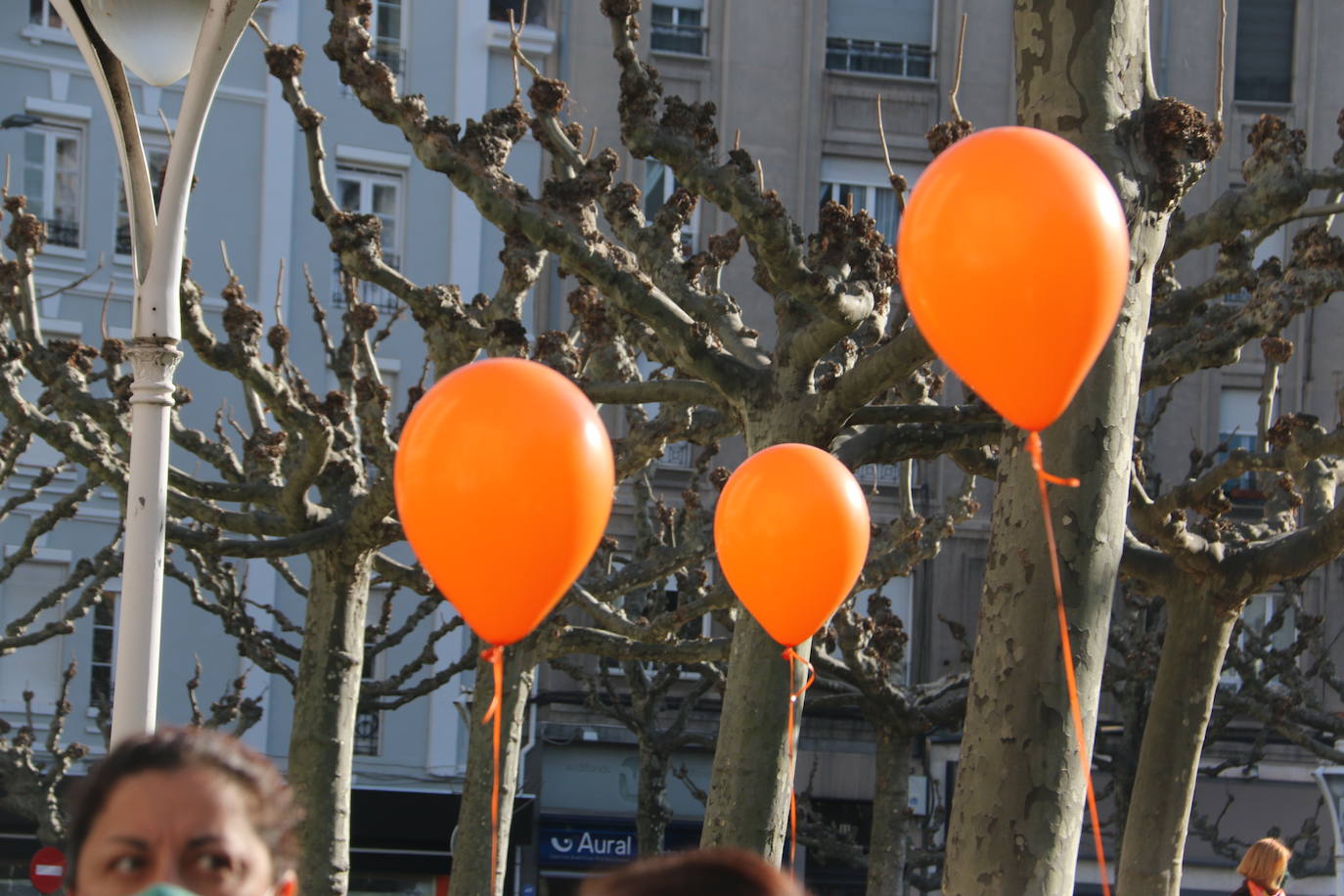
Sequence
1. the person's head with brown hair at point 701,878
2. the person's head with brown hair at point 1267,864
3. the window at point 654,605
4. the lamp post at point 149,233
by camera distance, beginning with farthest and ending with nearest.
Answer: the window at point 654,605, the person's head with brown hair at point 1267,864, the lamp post at point 149,233, the person's head with brown hair at point 701,878

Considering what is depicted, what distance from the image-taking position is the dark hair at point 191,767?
226cm

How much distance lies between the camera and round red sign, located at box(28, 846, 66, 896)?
1991 centimetres

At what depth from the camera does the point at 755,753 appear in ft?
28.1

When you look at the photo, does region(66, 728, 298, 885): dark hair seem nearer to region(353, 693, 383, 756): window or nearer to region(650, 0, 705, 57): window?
region(353, 693, 383, 756): window

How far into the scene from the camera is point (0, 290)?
13.0m

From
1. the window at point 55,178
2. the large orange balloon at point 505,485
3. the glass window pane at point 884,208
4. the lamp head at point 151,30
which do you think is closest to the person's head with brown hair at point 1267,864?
the large orange balloon at point 505,485

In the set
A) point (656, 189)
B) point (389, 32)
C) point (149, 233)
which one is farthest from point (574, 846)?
A: point (149, 233)

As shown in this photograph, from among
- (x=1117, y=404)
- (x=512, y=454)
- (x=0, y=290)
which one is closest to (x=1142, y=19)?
(x=1117, y=404)

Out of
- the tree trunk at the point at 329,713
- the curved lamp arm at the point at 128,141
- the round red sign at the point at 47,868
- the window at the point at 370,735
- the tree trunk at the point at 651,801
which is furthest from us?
the window at the point at 370,735

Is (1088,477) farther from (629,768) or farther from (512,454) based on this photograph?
(629,768)

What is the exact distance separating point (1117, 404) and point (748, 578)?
5.16 ft

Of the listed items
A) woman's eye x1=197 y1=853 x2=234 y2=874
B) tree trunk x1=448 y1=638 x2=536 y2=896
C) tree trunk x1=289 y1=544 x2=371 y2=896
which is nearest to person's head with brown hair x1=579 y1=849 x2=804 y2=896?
woman's eye x1=197 y1=853 x2=234 y2=874

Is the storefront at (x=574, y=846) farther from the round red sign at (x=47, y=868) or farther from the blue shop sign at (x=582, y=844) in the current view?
the round red sign at (x=47, y=868)

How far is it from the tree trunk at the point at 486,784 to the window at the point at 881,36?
49.0 feet
